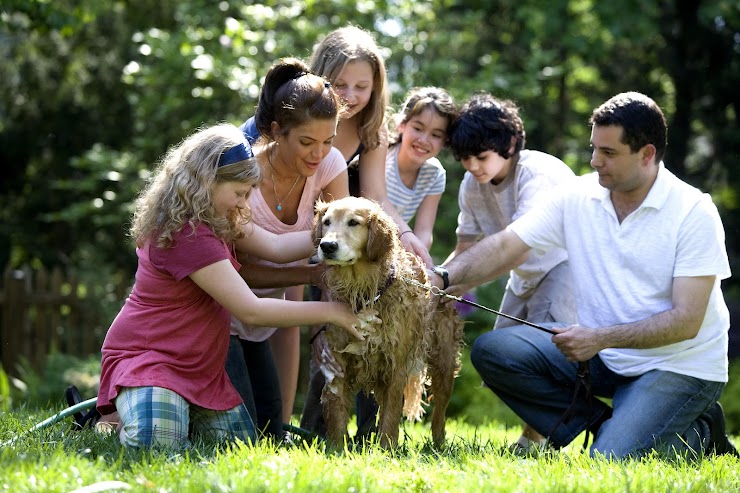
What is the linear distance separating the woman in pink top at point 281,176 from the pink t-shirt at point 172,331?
1.43 ft

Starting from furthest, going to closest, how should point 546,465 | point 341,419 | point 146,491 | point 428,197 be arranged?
point 428,197 → point 341,419 → point 546,465 → point 146,491

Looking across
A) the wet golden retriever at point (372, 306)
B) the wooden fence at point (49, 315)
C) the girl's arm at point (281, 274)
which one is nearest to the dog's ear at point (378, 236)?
the wet golden retriever at point (372, 306)

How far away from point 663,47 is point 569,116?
173cm

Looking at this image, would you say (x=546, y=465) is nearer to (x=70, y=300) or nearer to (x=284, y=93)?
(x=284, y=93)

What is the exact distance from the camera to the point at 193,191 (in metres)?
4.36

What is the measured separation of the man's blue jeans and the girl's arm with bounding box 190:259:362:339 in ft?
3.84

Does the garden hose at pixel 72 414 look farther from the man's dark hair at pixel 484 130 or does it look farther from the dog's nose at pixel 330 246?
the man's dark hair at pixel 484 130

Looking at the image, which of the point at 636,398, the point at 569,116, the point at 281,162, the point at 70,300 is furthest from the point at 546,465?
the point at 569,116

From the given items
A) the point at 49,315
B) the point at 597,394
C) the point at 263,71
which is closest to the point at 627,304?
the point at 597,394

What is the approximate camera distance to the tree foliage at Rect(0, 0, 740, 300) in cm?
999

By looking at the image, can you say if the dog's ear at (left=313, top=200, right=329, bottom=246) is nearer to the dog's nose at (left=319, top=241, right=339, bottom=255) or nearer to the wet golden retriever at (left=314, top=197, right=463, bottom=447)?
the wet golden retriever at (left=314, top=197, right=463, bottom=447)

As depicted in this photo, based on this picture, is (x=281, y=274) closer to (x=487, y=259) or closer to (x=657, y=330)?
(x=487, y=259)

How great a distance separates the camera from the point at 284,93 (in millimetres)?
4746

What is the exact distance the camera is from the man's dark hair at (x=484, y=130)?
542 cm
